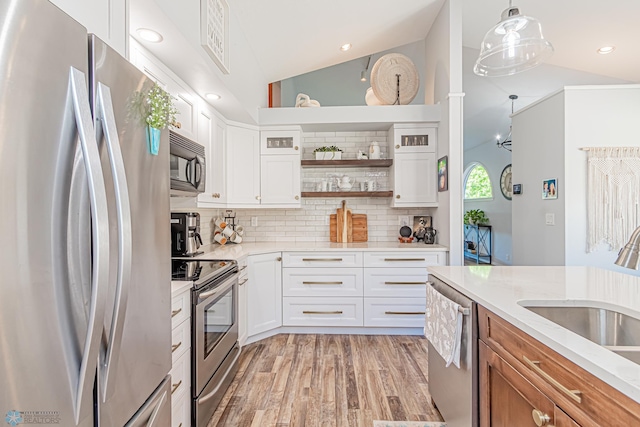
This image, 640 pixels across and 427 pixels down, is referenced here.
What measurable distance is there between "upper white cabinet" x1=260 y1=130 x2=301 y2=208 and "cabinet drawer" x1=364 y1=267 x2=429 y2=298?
1095 mm

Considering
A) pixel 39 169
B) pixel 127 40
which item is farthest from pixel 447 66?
pixel 39 169

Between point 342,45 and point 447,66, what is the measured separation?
1111 millimetres

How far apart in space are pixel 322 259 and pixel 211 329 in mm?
1432

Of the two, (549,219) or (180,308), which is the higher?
(549,219)

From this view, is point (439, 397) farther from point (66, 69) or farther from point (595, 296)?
point (66, 69)

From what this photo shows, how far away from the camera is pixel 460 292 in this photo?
61.6 inches

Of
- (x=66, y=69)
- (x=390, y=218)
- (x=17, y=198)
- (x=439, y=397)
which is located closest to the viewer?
(x=17, y=198)

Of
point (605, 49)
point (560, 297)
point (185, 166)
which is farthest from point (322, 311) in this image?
point (605, 49)

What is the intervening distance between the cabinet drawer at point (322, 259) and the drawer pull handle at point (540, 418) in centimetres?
220

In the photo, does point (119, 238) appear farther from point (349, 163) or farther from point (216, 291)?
point (349, 163)

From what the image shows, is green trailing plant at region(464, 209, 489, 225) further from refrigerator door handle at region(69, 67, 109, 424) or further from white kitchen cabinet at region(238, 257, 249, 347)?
refrigerator door handle at region(69, 67, 109, 424)

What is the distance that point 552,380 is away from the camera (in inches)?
37.0

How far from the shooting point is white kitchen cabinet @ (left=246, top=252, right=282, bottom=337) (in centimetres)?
298

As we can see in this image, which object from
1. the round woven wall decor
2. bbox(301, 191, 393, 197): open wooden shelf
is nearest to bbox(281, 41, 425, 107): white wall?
the round woven wall decor
